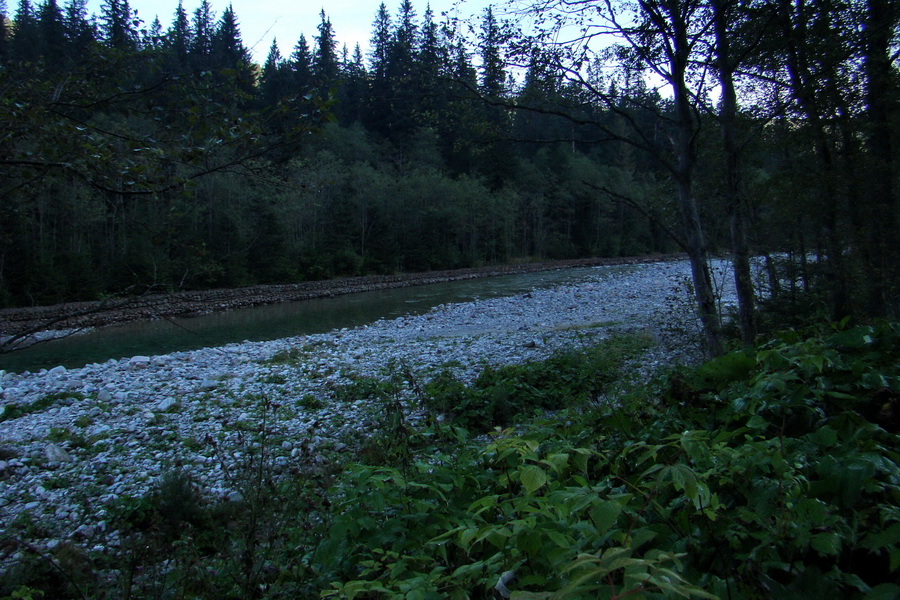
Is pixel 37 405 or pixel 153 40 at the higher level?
pixel 153 40

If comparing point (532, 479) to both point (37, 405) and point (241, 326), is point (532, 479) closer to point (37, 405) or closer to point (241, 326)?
point (37, 405)

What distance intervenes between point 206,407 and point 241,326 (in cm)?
1288

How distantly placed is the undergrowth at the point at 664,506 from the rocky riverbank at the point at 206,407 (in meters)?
1.41

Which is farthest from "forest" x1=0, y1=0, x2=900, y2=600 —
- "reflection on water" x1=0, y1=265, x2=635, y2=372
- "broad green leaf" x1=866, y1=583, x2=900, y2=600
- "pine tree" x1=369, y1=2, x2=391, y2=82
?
"pine tree" x1=369, y1=2, x2=391, y2=82

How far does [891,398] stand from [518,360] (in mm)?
7956

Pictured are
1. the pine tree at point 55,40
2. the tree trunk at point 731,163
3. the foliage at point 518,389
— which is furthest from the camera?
the foliage at point 518,389

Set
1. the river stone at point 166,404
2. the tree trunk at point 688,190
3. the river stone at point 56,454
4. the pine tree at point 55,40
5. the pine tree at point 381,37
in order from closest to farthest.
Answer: the pine tree at point 55,40
the tree trunk at point 688,190
the river stone at point 56,454
the river stone at point 166,404
the pine tree at point 381,37

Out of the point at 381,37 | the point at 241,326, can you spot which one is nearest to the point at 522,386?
the point at 241,326

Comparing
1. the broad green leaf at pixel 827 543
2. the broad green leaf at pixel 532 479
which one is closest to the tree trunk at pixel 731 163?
the broad green leaf at pixel 827 543

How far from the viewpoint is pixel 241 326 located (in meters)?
20.1

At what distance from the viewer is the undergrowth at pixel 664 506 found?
1.30 m

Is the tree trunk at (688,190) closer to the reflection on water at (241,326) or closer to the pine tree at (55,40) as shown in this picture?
the pine tree at (55,40)

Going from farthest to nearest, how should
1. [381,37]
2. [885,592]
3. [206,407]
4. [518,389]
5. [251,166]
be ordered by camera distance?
1. [381,37]
2. [206,407]
3. [518,389]
4. [251,166]
5. [885,592]

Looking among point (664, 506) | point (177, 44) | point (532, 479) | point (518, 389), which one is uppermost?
point (177, 44)
